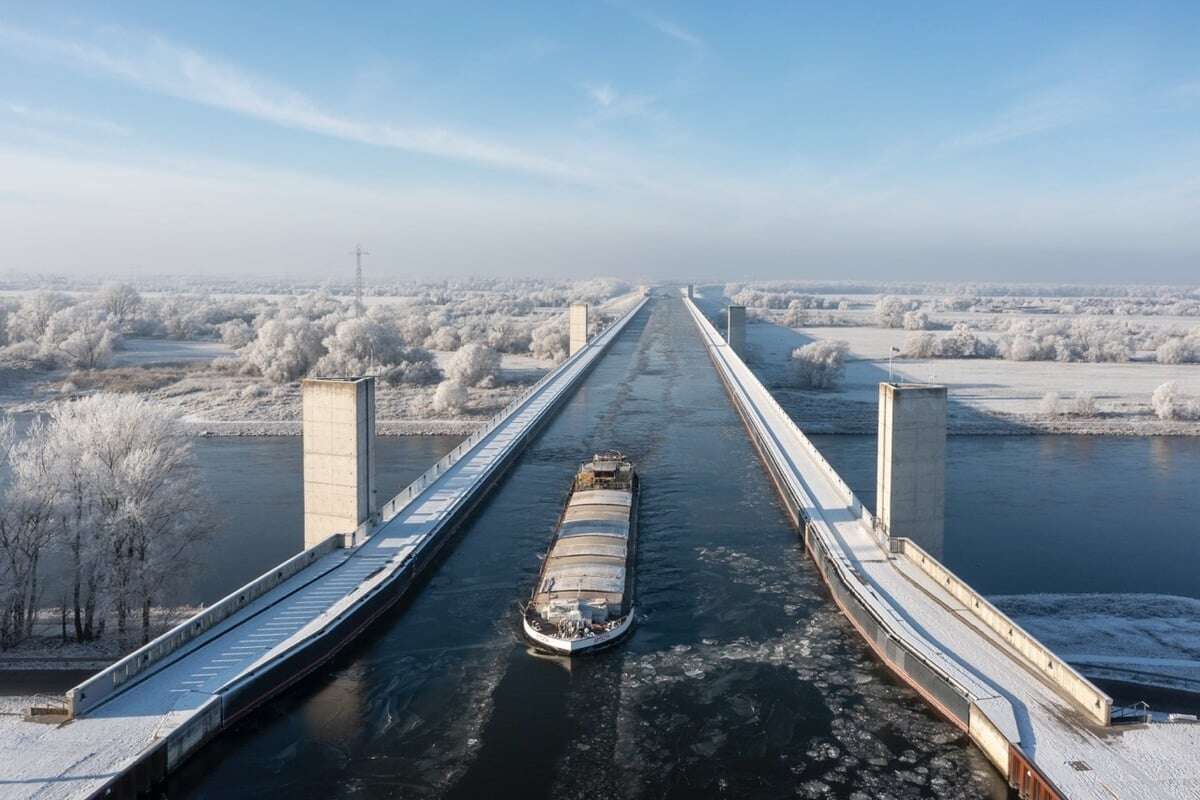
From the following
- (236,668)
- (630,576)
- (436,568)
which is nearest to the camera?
(236,668)

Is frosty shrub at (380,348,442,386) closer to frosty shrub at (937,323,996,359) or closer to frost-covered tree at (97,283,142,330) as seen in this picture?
frosty shrub at (937,323,996,359)

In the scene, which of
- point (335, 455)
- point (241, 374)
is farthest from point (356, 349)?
point (335, 455)

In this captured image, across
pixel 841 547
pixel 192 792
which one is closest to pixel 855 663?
pixel 841 547

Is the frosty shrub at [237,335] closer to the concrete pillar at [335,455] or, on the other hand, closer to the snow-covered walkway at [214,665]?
the snow-covered walkway at [214,665]

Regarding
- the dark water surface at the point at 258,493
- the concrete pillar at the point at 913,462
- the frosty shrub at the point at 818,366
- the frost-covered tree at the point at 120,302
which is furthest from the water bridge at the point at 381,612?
the frost-covered tree at the point at 120,302

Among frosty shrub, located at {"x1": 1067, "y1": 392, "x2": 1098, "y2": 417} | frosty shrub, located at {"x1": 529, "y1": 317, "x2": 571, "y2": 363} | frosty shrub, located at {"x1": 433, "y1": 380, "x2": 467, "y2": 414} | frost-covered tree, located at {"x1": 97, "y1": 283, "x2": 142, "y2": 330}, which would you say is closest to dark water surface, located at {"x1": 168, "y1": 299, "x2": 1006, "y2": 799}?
frosty shrub, located at {"x1": 433, "y1": 380, "x2": 467, "y2": 414}

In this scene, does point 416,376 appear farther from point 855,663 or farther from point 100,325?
point 855,663

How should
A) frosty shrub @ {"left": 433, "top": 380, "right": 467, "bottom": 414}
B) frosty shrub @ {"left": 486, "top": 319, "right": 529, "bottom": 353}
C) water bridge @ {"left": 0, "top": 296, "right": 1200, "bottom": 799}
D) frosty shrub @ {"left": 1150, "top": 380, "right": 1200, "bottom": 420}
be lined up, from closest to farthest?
water bridge @ {"left": 0, "top": 296, "right": 1200, "bottom": 799}
frosty shrub @ {"left": 1150, "top": 380, "right": 1200, "bottom": 420}
frosty shrub @ {"left": 433, "top": 380, "right": 467, "bottom": 414}
frosty shrub @ {"left": 486, "top": 319, "right": 529, "bottom": 353}
